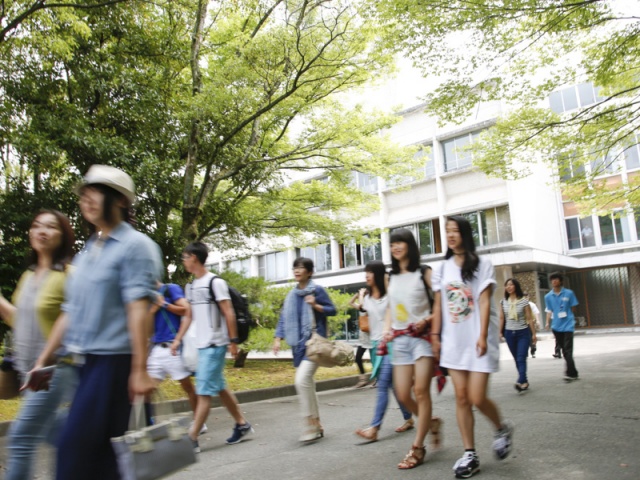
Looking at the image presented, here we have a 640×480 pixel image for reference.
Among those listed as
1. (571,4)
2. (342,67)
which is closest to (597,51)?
(571,4)

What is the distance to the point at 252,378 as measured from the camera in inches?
438

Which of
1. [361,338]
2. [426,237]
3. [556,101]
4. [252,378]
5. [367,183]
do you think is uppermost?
[556,101]

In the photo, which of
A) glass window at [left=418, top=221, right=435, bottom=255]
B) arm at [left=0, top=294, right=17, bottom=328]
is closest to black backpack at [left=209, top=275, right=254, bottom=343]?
arm at [left=0, top=294, right=17, bottom=328]

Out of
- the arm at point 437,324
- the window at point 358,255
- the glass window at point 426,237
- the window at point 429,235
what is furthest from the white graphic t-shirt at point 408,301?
the window at point 358,255

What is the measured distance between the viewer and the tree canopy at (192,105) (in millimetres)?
10797

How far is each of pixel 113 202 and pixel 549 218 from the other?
3095 cm

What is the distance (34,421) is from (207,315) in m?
2.61

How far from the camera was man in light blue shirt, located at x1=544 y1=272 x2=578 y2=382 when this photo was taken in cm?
859

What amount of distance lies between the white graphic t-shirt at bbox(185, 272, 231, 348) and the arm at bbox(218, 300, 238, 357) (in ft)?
0.15

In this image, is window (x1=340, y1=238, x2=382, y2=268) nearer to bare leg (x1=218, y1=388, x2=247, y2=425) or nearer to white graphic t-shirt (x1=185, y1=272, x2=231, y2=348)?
bare leg (x1=218, y1=388, x2=247, y2=425)

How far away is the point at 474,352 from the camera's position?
12.7ft

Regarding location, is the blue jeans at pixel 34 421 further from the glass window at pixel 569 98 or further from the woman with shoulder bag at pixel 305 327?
the glass window at pixel 569 98

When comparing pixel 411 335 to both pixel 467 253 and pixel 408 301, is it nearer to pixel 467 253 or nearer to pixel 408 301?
pixel 408 301

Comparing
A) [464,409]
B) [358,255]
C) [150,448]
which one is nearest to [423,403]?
[464,409]
